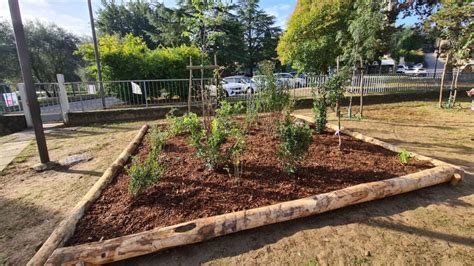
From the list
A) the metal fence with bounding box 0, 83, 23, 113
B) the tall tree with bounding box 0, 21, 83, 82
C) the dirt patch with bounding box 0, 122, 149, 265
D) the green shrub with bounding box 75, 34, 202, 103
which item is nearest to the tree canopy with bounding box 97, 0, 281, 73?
the tall tree with bounding box 0, 21, 83, 82

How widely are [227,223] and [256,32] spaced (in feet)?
109

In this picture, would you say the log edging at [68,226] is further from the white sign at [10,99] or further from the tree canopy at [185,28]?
the tree canopy at [185,28]

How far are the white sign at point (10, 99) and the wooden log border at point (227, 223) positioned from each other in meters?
8.34

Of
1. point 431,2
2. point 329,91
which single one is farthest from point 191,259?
point 431,2

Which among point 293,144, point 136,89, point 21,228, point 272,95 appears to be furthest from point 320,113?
point 136,89

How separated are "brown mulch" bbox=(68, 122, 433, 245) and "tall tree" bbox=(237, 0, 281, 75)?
2792cm

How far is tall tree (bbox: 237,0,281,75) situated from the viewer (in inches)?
1215

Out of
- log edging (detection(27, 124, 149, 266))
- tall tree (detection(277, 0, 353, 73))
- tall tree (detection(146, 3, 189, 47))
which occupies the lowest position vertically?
log edging (detection(27, 124, 149, 266))

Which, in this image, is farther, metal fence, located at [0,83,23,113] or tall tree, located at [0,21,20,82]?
tall tree, located at [0,21,20,82]

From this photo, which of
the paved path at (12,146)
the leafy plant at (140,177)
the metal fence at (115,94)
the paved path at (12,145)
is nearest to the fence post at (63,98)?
the metal fence at (115,94)

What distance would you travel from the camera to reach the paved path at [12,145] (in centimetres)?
464

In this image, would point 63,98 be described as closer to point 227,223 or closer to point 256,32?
point 227,223

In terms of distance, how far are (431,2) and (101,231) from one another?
1893cm

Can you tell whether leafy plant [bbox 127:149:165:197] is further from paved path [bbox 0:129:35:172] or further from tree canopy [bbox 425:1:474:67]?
tree canopy [bbox 425:1:474:67]
